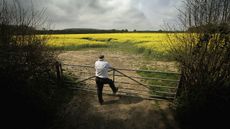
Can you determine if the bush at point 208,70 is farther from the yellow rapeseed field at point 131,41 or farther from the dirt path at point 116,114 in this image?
the yellow rapeseed field at point 131,41

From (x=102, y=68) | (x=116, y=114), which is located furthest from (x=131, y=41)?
(x=116, y=114)

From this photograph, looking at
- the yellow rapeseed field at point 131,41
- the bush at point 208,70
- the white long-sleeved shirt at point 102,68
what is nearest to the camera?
the bush at point 208,70

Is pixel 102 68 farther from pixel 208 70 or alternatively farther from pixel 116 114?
pixel 208 70

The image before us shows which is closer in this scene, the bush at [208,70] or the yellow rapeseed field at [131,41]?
the bush at [208,70]

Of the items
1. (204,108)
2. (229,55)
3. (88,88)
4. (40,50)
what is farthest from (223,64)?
(40,50)

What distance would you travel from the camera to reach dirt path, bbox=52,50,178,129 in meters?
7.38

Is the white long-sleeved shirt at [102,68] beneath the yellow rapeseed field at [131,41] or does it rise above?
beneath

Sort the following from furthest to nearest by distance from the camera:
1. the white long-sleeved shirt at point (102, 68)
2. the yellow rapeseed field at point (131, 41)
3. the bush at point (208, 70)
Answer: the yellow rapeseed field at point (131, 41) → the white long-sleeved shirt at point (102, 68) → the bush at point (208, 70)

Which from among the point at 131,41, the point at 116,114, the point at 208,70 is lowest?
the point at 116,114

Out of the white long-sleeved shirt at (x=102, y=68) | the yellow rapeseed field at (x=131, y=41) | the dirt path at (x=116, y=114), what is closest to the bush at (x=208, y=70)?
the dirt path at (x=116, y=114)

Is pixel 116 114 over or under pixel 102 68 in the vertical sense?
under

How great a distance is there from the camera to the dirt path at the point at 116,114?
7.38 meters

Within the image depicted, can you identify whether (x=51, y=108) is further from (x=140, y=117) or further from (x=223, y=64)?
(x=223, y=64)

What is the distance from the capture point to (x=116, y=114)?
7977 millimetres
